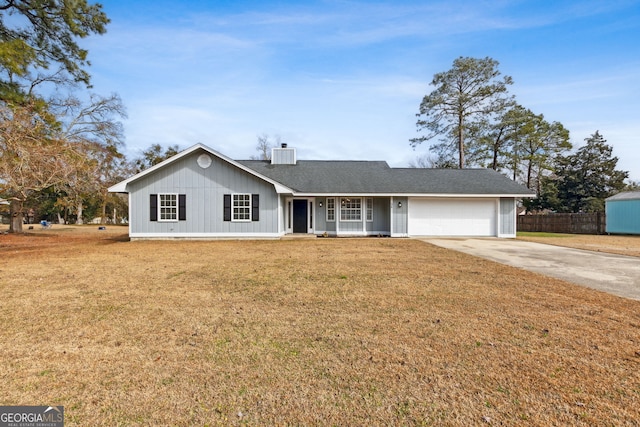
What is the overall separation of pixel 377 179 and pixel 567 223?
16499 mm

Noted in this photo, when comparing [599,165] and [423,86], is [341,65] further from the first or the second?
[599,165]

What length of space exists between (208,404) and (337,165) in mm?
19110

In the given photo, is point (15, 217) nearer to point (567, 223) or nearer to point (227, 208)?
point (227, 208)

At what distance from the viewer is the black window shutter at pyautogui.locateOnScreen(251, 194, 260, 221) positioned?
15.7 metres

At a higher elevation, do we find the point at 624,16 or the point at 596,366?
the point at 624,16

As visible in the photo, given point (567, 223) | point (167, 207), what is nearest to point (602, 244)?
point (567, 223)

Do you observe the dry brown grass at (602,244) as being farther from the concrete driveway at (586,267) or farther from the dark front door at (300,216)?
the dark front door at (300,216)

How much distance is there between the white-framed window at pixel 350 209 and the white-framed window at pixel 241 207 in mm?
5303

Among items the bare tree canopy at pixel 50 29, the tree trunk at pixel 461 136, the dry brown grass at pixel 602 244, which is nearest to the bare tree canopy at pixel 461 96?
the tree trunk at pixel 461 136

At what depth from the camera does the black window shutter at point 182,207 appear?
1542 centimetres

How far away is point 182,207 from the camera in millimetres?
15461

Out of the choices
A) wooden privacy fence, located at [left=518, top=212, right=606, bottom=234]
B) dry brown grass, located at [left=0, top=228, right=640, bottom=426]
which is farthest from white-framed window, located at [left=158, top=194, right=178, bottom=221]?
wooden privacy fence, located at [left=518, top=212, right=606, bottom=234]

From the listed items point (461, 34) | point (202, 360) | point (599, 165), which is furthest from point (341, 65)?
point (599, 165)

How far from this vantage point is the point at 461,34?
45.9ft
